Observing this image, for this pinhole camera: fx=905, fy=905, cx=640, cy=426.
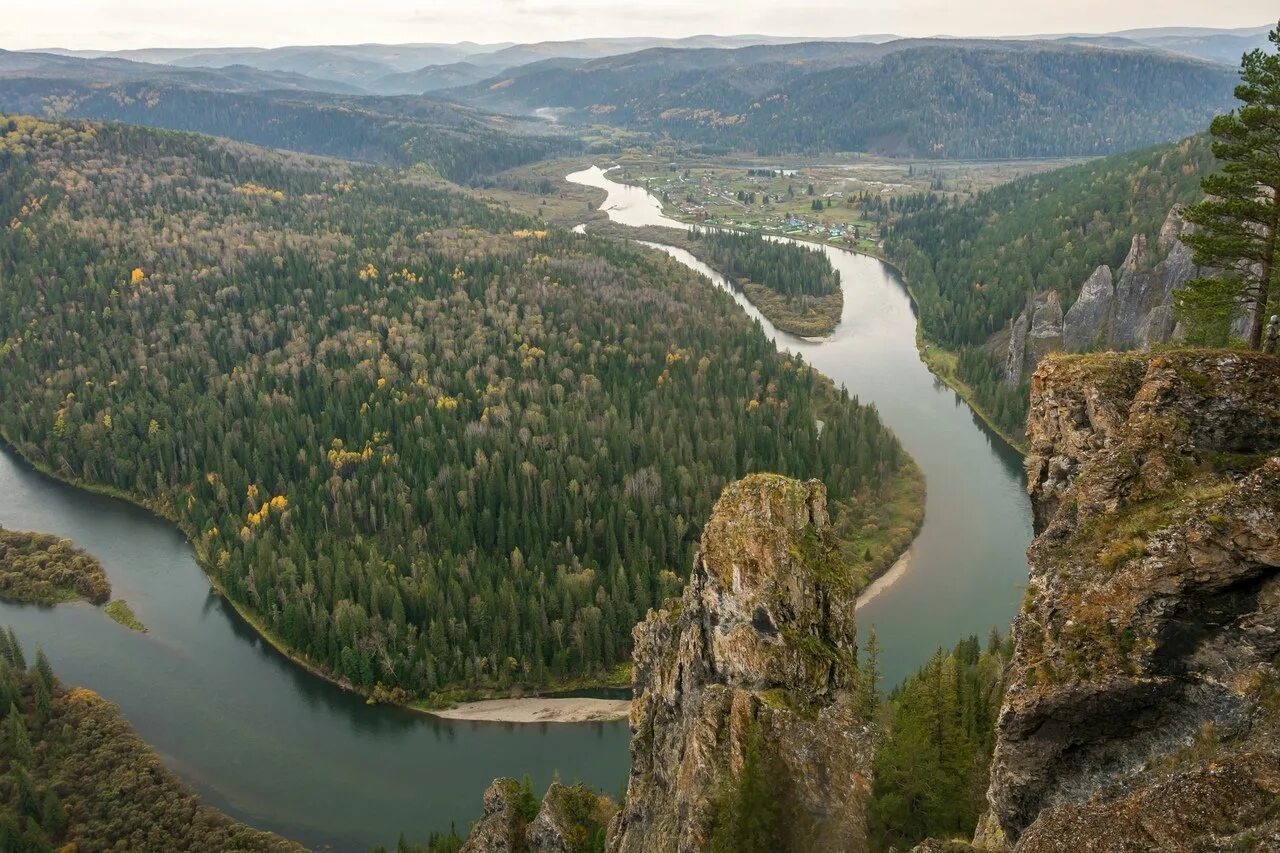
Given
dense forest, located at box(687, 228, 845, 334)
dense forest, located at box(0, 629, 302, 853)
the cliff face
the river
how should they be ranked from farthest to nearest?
1. dense forest, located at box(687, 228, 845, 334)
2. the river
3. dense forest, located at box(0, 629, 302, 853)
4. the cliff face

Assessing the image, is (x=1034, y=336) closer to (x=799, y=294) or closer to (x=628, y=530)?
(x=799, y=294)

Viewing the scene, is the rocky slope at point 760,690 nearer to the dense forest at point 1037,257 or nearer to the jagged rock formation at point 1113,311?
the dense forest at point 1037,257

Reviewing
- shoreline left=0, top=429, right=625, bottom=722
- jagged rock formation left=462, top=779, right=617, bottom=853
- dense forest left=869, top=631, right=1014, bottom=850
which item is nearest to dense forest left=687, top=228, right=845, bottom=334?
shoreline left=0, top=429, right=625, bottom=722

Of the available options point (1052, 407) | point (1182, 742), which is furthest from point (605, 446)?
point (1182, 742)

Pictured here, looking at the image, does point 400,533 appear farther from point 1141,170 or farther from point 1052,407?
point 1141,170

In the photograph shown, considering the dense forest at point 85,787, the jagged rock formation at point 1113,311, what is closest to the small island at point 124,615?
the dense forest at point 85,787

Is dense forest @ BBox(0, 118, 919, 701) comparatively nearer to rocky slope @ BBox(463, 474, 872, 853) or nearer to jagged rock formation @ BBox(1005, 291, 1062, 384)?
jagged rock formation @ BBox(1005, 291, 1062, 384)
